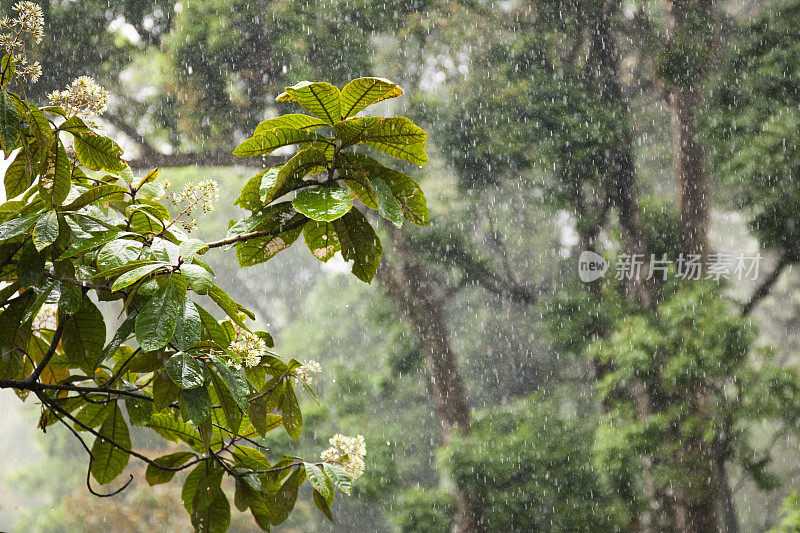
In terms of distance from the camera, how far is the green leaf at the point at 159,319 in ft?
1.65

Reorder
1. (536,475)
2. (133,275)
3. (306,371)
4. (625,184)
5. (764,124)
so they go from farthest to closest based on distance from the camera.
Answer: (625,184)
(536,475)
(764,124)
(306,371)
(133,275)

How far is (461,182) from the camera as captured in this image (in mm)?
3641

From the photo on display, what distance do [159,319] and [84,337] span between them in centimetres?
19

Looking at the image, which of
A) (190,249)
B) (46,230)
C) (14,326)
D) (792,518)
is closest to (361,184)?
(190,249)

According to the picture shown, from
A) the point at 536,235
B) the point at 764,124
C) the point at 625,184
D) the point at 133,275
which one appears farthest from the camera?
the point at 536,235

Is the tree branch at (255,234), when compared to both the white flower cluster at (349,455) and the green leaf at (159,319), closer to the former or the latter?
the green leaf at (159,319)

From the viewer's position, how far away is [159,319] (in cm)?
51

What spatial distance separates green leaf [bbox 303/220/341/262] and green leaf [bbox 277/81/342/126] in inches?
4.1

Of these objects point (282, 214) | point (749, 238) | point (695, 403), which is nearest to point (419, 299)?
point (695, 403)

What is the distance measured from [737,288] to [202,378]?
10.5 ft

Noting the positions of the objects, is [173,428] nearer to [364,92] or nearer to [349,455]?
[349,455]

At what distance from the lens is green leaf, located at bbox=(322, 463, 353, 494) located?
751 millimetres

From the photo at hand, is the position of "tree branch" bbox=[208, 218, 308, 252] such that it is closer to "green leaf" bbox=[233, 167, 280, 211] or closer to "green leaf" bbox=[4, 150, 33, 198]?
"green leaf" bbox=[233, 167, 280, 211]

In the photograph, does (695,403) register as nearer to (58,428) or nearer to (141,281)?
(141,281)
